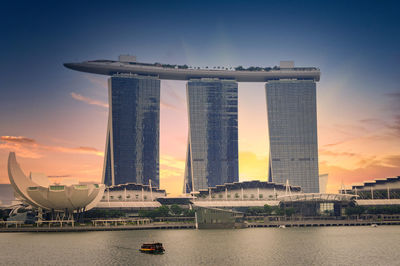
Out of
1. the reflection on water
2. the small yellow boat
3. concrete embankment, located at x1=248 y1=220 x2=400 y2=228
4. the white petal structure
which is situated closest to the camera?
the reflection on water

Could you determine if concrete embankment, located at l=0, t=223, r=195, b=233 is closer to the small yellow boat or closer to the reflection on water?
the reflection on water

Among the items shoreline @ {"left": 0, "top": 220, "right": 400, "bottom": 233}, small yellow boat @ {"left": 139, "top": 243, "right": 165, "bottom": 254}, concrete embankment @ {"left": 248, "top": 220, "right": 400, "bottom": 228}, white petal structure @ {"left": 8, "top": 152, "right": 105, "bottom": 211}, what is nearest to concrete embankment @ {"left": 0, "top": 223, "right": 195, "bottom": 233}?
shoreline @ {"left": 0, "top": 220, "right": 400, "bottom": 233}

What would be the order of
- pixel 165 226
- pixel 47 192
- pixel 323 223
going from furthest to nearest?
pixel 323 223, pixel 165 226, pixel 47 192

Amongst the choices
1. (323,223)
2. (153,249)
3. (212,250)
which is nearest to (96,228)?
(153,249)

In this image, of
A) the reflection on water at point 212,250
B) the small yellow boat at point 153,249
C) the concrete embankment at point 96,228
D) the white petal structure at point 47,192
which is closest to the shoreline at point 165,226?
the concrete embankment at point 96,228

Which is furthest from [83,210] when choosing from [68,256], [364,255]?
[364,255]

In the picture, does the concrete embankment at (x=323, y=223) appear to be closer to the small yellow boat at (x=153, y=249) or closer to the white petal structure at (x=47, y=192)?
the white petal structure at (x=47, y=192)

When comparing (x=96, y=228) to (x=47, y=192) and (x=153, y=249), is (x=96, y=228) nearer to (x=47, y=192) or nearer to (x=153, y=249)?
(x=47, y=192)
